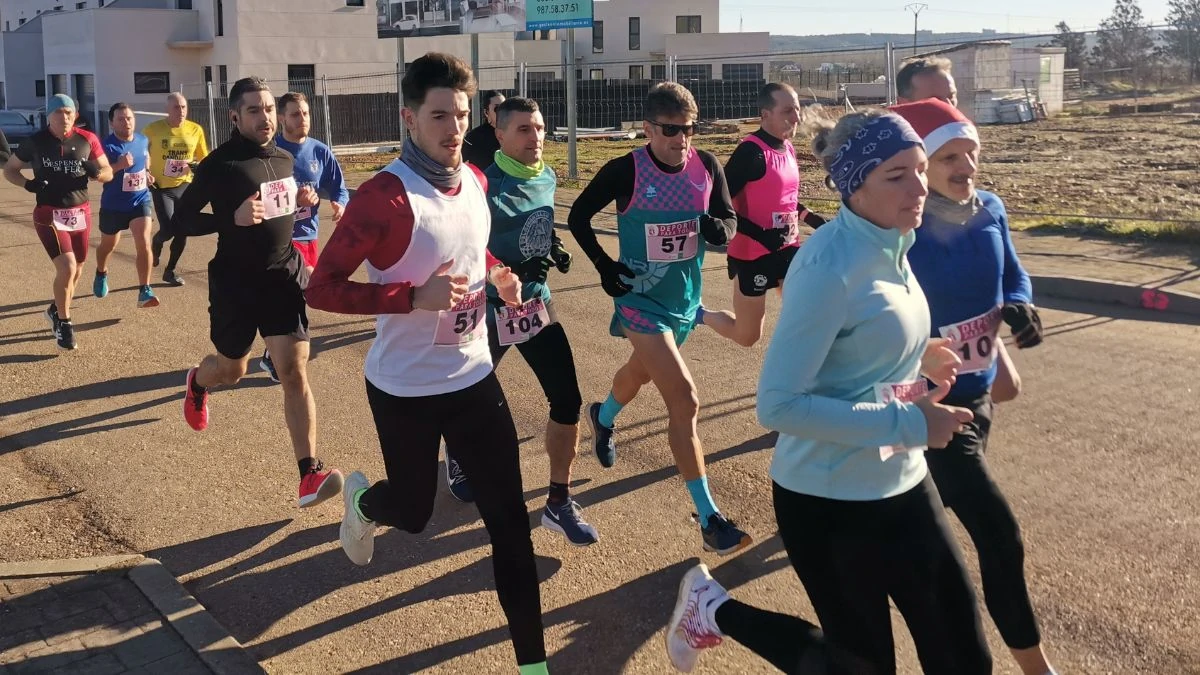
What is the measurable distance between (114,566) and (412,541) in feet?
4.12

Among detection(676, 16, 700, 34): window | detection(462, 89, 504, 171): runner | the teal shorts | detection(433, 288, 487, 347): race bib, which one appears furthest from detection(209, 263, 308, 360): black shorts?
detection(676, 16, 700, 34): window

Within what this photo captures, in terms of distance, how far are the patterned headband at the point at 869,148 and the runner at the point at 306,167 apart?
5.67 metres

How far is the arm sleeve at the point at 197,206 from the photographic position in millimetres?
6121

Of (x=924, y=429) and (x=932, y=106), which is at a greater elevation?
(x=932, y=106)

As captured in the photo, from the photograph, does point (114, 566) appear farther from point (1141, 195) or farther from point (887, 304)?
point (1141, 195)

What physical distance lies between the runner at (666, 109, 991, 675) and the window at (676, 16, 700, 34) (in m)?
70.1

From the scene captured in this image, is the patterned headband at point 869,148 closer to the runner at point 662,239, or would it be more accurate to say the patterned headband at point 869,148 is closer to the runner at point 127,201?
the runner at point 662,239

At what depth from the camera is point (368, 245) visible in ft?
12.3

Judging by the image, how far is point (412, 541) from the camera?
530 cm

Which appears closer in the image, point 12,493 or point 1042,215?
point 12,493

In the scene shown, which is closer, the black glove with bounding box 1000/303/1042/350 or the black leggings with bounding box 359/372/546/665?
the black glove with bounding box 1000/303/1042/350

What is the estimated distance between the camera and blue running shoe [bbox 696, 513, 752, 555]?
15.9ft

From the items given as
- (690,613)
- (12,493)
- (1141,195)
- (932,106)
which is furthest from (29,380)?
(1141,195)

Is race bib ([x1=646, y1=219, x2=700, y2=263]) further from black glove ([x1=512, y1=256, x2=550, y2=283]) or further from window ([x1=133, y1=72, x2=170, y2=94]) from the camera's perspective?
A: window ([x1=133, y1=72, x2=170, y2=94])
